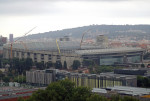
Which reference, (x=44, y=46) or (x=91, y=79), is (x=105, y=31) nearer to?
(x=44, y=46)

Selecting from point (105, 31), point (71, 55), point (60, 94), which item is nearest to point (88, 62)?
point (71, 55)

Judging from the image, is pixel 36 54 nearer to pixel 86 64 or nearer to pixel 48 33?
pixel 86 64

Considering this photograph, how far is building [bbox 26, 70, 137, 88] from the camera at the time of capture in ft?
96.3

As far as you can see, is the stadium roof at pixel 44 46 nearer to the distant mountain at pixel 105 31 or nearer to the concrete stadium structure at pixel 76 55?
the concrete stadium structure at pixel 76 55

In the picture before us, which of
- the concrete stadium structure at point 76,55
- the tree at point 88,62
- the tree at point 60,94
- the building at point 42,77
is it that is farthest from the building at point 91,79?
the tree at point 88,62

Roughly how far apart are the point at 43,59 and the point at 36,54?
1.38 metres

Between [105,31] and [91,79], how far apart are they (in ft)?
411

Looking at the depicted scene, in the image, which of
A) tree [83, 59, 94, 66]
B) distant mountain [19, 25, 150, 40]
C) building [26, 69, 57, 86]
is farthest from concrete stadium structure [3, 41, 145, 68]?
distant mountain [19, 25, 150, 40]

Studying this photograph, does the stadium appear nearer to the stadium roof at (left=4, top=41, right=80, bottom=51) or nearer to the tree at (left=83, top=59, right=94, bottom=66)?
the stadium roof at (left=4, top=41, right=80, bottom=51)

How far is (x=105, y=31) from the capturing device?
155500mm

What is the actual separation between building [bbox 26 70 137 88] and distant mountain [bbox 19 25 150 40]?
10908cm

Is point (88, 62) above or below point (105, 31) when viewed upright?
below

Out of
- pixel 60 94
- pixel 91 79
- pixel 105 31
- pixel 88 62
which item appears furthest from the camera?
pixel 105 31

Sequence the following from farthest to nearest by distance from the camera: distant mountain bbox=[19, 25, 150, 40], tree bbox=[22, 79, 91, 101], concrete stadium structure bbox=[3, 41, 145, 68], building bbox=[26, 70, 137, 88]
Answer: distant mountain bbox=[19, 25, 150, 40]
concrete stadium structure bbox=[3, 41, 145, 68]
building bbox=[26, 70, 137, 88]
tree bbox=[22, 79, 91, 101]
